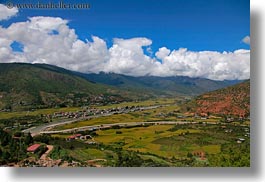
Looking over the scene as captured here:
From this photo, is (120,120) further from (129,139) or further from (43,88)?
(43,88)

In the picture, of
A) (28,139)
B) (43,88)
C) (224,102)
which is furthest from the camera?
(43,88)

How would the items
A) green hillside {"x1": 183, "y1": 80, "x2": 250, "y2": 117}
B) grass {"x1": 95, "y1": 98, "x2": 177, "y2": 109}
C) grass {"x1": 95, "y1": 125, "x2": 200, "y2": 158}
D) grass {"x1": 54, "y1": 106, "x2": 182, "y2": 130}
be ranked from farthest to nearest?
grass {"x1": 95, "y1": 98, "x2": 177, "y2": 109} < grass {"x1": 54, "y1": 106, "x2": 182, "y2": 130} < grass {"x1": 95, "y1": 125, "x2": 200, "y2": 158} < green hillside {"x1": 183, "y1": 80, "x2": 250, "y2": 117}

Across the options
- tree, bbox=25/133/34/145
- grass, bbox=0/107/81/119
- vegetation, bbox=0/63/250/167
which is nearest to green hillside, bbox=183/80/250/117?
vegetation, bbox=0/63/250/167

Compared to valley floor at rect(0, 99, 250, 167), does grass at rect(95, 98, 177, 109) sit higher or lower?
higher

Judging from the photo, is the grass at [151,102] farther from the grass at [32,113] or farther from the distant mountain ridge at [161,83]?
the grass at [32,113]

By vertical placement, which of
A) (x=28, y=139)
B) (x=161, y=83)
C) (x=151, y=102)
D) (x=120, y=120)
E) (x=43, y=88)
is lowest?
(x=28, y=139)

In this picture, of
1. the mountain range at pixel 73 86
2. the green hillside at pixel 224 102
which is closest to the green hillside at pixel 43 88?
the mountain range at pixel 73 86

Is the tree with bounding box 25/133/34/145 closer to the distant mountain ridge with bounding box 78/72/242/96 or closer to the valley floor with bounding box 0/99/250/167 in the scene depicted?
the valley floor with bounding box 0/99/250/167

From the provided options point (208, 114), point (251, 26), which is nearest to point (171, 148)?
point (208, 114)

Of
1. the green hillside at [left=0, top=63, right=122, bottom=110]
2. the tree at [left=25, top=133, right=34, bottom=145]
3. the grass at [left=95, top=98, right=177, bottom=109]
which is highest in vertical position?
the green hillside at [left=0, top=63, right=122, bottom=110]

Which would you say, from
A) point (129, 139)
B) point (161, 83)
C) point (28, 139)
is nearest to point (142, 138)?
point (129, 139)

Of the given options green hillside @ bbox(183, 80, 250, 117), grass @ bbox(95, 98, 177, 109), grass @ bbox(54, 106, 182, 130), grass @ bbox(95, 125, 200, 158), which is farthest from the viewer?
grass @ bbox(95, 98, 177, 109)

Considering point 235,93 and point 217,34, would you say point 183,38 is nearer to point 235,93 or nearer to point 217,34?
point 217,34
